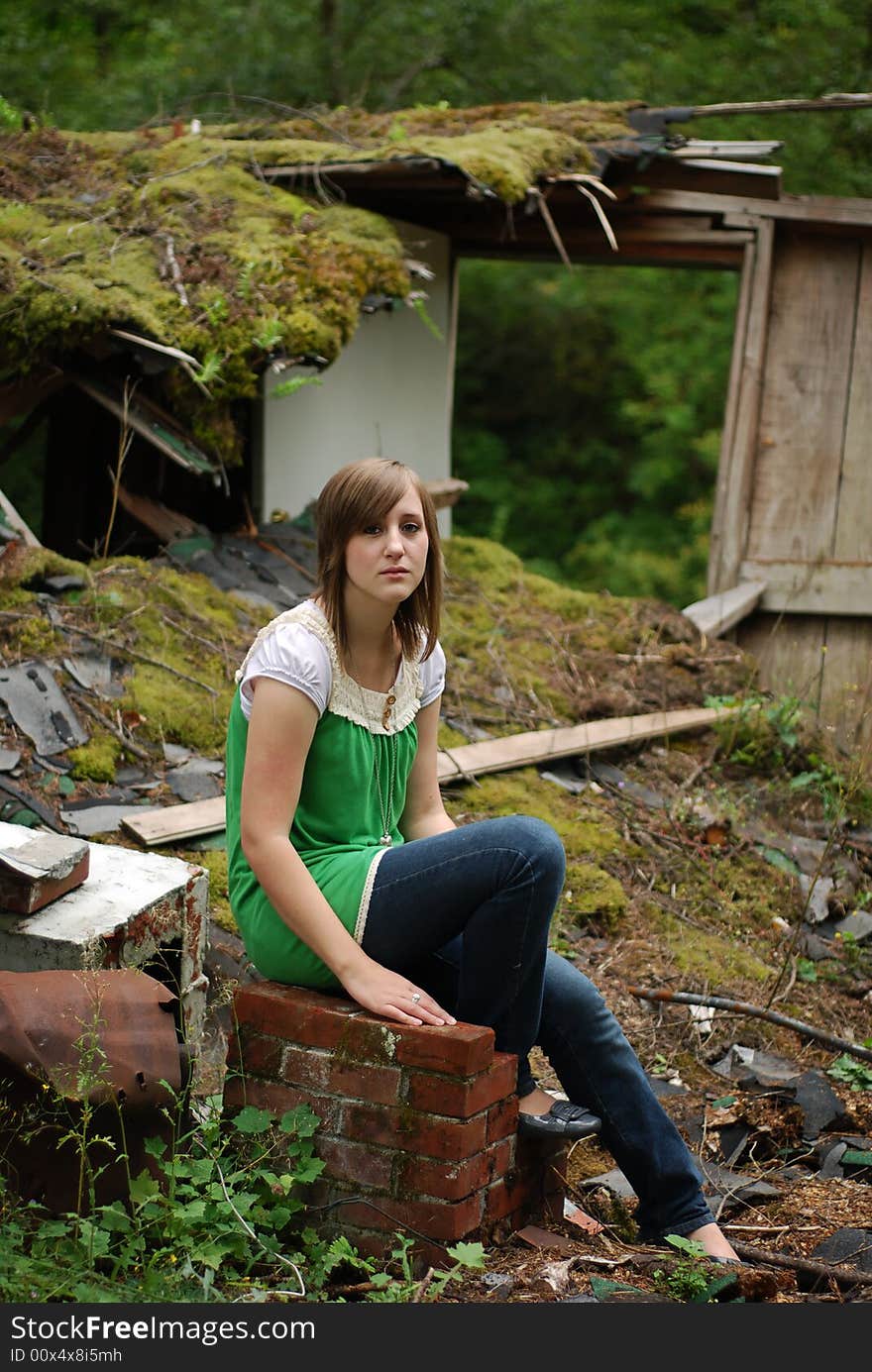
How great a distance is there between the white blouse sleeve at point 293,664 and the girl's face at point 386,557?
17 cm

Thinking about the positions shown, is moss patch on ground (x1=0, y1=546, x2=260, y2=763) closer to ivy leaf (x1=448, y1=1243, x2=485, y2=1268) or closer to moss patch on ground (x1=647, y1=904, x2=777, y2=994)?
moss patch on ground (x1=647, y1=904, x2=777, y2=994)

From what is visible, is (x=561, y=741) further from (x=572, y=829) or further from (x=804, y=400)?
(x=804, y=400)

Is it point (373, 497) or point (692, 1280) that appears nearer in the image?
point (692, 1280)

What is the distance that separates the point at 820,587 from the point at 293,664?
6.01 m

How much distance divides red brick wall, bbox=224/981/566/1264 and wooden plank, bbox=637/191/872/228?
646 cm

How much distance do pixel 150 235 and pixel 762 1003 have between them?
14.6 ft

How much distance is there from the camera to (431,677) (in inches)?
123

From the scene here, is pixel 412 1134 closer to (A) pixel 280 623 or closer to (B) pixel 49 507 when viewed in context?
(A) pixel 280 623

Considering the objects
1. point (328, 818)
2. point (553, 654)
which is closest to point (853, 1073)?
point (328, 818)

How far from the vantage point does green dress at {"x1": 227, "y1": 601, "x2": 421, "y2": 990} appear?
2.81 m

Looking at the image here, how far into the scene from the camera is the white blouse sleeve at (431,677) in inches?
122

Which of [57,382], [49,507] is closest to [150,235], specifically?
[57,382]

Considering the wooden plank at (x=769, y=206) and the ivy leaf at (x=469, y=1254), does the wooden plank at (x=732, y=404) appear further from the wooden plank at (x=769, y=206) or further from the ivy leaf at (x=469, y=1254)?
the ivy leaf at (x=469, y=1254)

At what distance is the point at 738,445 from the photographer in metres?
8.18
